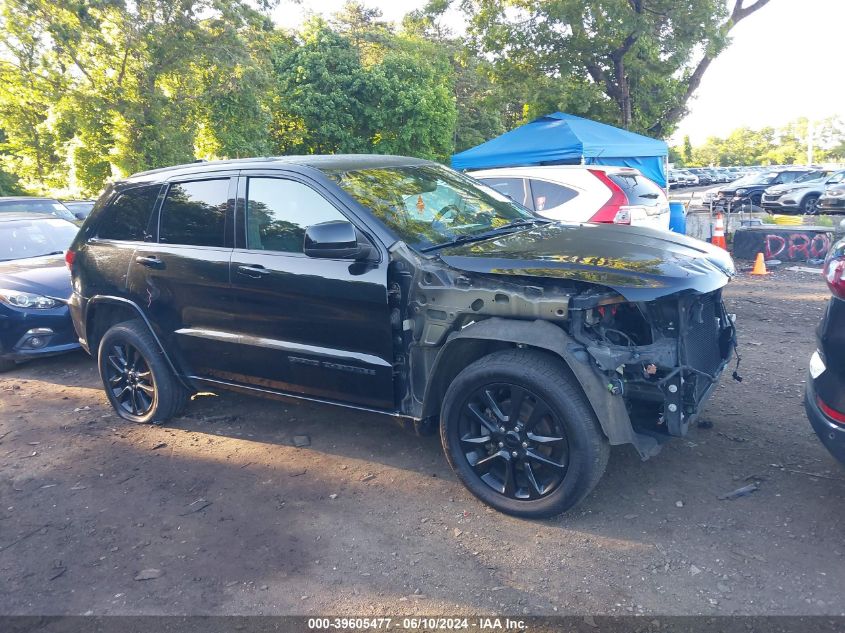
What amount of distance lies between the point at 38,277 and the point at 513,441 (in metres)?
5.64

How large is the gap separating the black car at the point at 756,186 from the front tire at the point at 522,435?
2446cm

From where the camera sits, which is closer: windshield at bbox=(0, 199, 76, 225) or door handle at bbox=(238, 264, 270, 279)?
door handle at bbox=(238, 264, 270, 279)

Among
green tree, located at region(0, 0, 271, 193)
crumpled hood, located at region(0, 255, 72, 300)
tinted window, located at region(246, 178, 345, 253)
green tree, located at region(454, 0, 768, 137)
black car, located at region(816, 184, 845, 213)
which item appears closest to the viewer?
tinted window, located at region(246, 178, 345, 253)

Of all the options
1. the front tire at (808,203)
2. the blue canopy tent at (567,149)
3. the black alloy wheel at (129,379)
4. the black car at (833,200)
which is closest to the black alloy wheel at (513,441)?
the black alloy wheel at (129,379)

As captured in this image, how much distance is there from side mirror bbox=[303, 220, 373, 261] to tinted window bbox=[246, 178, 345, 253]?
31 cm

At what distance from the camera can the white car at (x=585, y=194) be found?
8375 mm

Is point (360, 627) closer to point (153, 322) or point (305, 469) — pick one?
point (305, 469)

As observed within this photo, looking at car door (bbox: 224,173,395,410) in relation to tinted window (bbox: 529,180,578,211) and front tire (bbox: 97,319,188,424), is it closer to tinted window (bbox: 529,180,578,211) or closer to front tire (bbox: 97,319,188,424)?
front tire (bbox: 97,319,188,424)

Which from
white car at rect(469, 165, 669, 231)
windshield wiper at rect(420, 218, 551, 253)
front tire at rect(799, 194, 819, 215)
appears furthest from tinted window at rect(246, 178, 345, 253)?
front tire at rect(799, 194, 819, 215)

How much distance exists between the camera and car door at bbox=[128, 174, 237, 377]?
4.37 metres

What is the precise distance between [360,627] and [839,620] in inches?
74.8

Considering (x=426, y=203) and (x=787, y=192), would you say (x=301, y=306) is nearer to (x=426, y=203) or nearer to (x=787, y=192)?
(x=426, y=203)

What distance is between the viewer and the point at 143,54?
15734 millimetres

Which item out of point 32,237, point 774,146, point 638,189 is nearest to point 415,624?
point 32,237
